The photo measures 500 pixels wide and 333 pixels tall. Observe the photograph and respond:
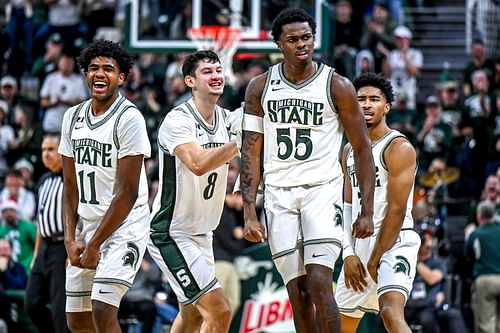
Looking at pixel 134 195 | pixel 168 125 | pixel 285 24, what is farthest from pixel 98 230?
pixel 285 24

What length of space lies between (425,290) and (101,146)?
7157 millimetres

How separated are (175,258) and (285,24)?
2101 mm

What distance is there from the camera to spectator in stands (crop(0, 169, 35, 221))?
17672 mm

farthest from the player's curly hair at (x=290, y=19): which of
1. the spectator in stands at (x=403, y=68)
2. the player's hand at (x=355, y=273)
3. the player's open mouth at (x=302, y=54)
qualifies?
the spectator in stands at (x=403, y=68)

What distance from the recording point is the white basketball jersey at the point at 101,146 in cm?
962

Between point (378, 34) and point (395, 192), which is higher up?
point (378, 34)

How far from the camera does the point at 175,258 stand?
10.1 meters

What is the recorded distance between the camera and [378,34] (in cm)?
2156

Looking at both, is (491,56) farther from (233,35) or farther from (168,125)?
(168,125)

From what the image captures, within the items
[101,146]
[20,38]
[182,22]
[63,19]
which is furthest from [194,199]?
[20,38]

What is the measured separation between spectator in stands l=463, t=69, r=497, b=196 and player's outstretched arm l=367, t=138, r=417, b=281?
933 cm

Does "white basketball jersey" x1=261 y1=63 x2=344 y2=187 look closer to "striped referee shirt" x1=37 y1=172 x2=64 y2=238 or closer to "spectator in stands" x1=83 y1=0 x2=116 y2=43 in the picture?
"striped referee shirt" x1=37 y1=172 x2=64 y2=238

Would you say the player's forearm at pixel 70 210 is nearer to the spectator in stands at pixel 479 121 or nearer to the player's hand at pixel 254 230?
the player's hand at pixel 254 230

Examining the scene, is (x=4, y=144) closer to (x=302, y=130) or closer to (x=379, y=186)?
(x=379, y=186)
